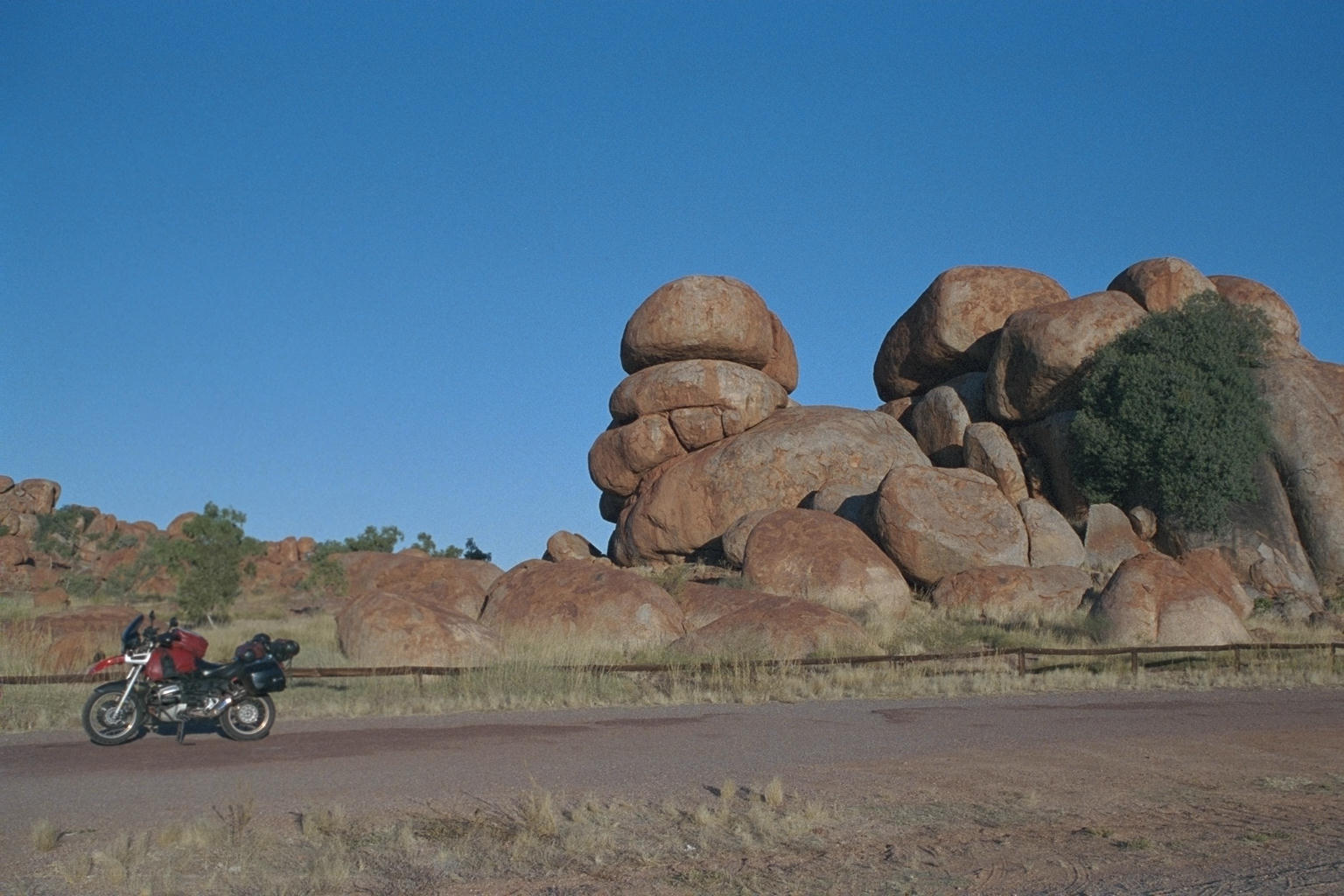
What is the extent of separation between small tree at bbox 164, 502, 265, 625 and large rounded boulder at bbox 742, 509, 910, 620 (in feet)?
47.4

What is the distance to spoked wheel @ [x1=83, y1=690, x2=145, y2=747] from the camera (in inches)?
465

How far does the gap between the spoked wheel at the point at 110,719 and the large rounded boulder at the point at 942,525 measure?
1936 centimetres

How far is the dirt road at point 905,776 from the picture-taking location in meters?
7.10

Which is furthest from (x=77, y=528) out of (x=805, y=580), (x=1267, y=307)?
(x=1267, y=307)

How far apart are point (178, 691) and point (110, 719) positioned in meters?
0.66

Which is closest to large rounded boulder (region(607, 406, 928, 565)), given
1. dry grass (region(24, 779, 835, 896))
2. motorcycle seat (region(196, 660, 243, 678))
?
motorcycle seat (region(196, 660, 243, 678))

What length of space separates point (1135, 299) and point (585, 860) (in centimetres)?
3150

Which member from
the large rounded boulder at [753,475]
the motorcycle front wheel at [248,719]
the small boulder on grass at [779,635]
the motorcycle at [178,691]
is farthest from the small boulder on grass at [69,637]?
the large rounded boulder at [753,475]

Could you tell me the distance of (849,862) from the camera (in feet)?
23.0

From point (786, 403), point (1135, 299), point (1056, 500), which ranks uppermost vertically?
point (1135, 299)

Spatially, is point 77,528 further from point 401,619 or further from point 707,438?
point 401,619

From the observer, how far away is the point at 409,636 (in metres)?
18.7

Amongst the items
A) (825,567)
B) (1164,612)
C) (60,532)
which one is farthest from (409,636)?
(60,532)

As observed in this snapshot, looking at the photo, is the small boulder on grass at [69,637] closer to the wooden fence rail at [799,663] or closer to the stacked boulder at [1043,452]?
the wooden fence rail at [799,663]
